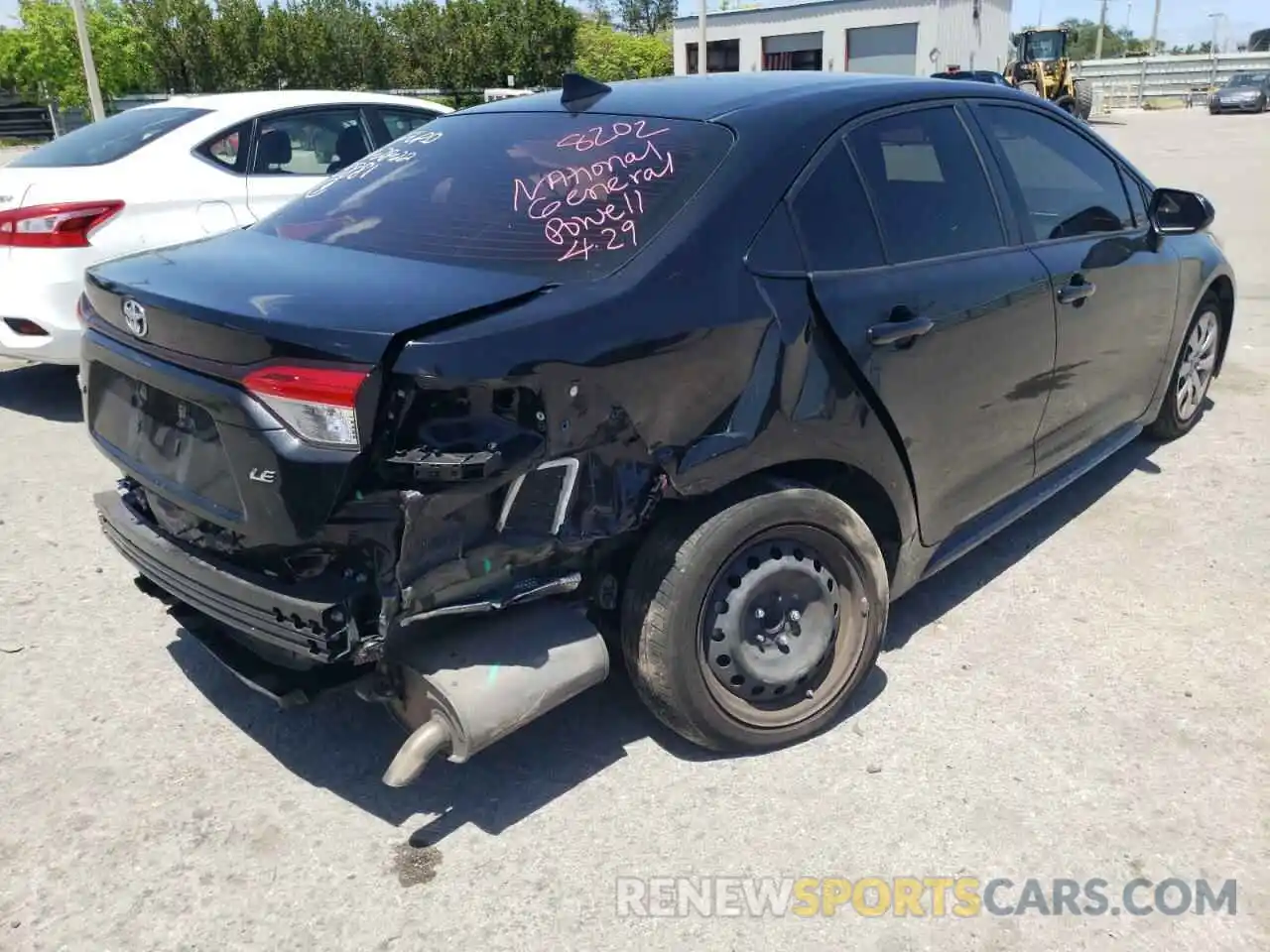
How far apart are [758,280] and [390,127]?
5265mm

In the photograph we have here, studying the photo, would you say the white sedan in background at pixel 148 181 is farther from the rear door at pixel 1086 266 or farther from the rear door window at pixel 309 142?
the rear door at pixel 1086 266

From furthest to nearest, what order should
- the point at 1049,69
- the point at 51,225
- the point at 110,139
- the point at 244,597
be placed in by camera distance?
the point at 1049,69 < the point at 110,139 < the point at 51,225 < the point at 244,597

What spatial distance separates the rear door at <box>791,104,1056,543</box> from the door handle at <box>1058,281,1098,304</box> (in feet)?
0.28

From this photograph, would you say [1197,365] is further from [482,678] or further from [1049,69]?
[1049,69]

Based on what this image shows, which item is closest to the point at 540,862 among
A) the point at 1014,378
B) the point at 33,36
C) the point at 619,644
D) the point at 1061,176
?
the point at 619,644

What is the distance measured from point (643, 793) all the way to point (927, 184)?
6.82 ft

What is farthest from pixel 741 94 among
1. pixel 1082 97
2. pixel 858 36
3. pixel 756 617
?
pixel 858 36

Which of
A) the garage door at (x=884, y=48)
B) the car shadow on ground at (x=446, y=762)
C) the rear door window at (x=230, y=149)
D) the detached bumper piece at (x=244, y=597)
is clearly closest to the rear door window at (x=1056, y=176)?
the car shadow on ground at (x=446, y=762)

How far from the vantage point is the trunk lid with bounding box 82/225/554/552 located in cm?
218

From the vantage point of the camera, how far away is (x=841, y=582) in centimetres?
296

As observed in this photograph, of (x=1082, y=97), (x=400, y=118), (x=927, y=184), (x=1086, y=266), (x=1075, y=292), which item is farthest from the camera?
(x=1082, y=97)

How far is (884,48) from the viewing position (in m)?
47.8

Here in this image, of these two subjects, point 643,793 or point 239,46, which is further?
point 239,46
